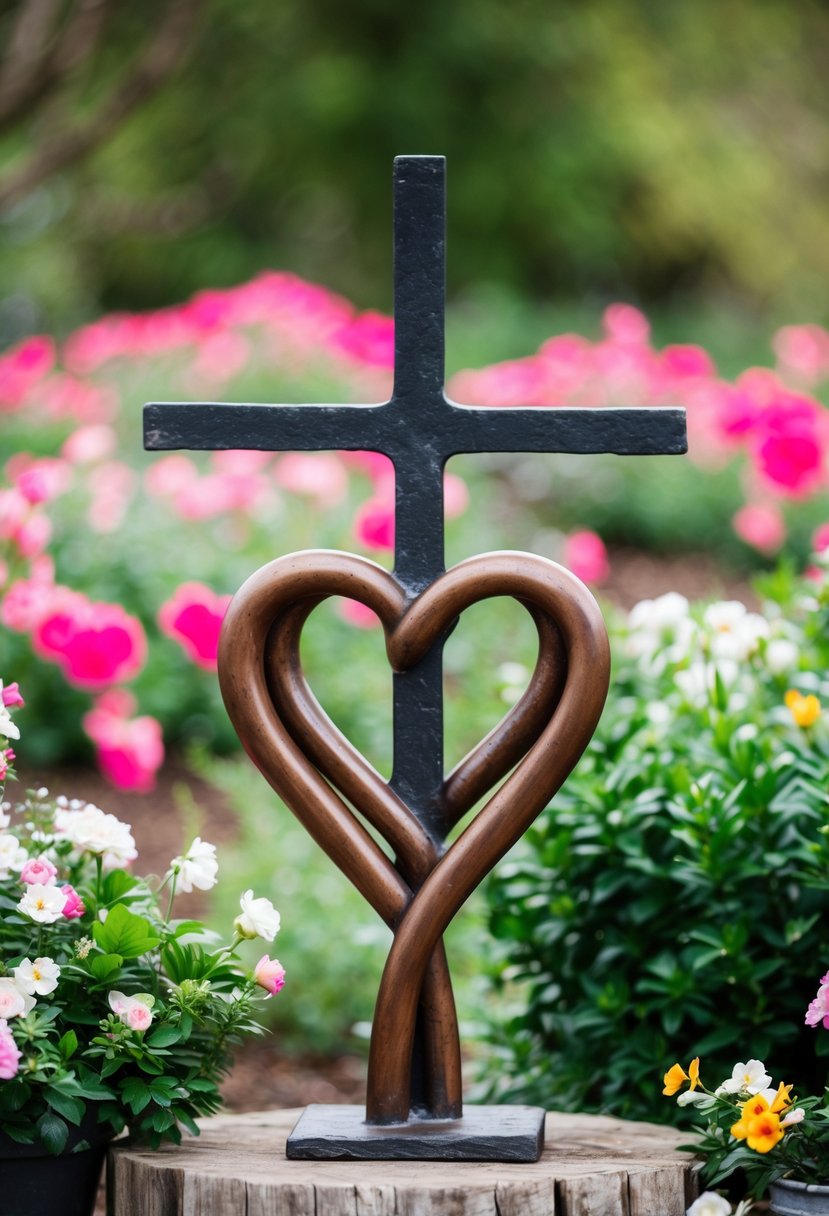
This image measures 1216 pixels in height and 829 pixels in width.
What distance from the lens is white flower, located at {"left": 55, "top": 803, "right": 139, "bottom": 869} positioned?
1.97 meters

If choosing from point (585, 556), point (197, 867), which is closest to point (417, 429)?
point (197, 867)

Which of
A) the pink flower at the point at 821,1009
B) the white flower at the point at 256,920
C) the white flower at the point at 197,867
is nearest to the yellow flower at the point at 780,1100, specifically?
the pink flower at the point at 821,1009

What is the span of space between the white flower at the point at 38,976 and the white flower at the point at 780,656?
1486 mm

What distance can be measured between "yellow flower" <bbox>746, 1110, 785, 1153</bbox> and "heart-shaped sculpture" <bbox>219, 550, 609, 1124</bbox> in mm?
417

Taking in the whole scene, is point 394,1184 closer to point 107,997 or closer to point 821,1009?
point 107,997

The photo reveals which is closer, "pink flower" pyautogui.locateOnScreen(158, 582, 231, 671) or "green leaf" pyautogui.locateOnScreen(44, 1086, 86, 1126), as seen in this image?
"green leaf" pyautogui.locateOnScreen(44, 1086, 86, 1126)

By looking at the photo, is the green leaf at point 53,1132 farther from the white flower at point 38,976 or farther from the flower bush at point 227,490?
the flower bush at point 227,490

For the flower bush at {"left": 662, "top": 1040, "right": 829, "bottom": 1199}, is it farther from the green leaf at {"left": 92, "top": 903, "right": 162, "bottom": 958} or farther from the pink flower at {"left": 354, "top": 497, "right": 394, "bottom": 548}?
the pink flower at {"left": 354, "top": 497, "right": 394, "bottom": 548}

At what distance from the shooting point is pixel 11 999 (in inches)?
67.3

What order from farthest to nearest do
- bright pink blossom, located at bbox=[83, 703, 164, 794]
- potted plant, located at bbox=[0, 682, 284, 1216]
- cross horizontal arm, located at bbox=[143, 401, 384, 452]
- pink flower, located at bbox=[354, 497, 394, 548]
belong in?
pink flower, located at bbox=[354, 497, 394, 548] < bright pink blossom, located at bbox=[83, 703, 164, 794] < cross horizontal arm, located at bbox=[143, 401, 384, 452] < potted plant, located at bbox=[0, 682, 284, 1216]

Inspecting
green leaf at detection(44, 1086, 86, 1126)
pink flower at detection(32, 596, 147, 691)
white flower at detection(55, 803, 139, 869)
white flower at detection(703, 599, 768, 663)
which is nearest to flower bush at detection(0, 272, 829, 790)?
pink flower at detection(32, 596, 147, 691)

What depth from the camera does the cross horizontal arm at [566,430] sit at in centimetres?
191

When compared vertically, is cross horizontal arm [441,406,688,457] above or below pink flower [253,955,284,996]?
above

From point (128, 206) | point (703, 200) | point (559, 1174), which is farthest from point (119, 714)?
point (703, 200)
